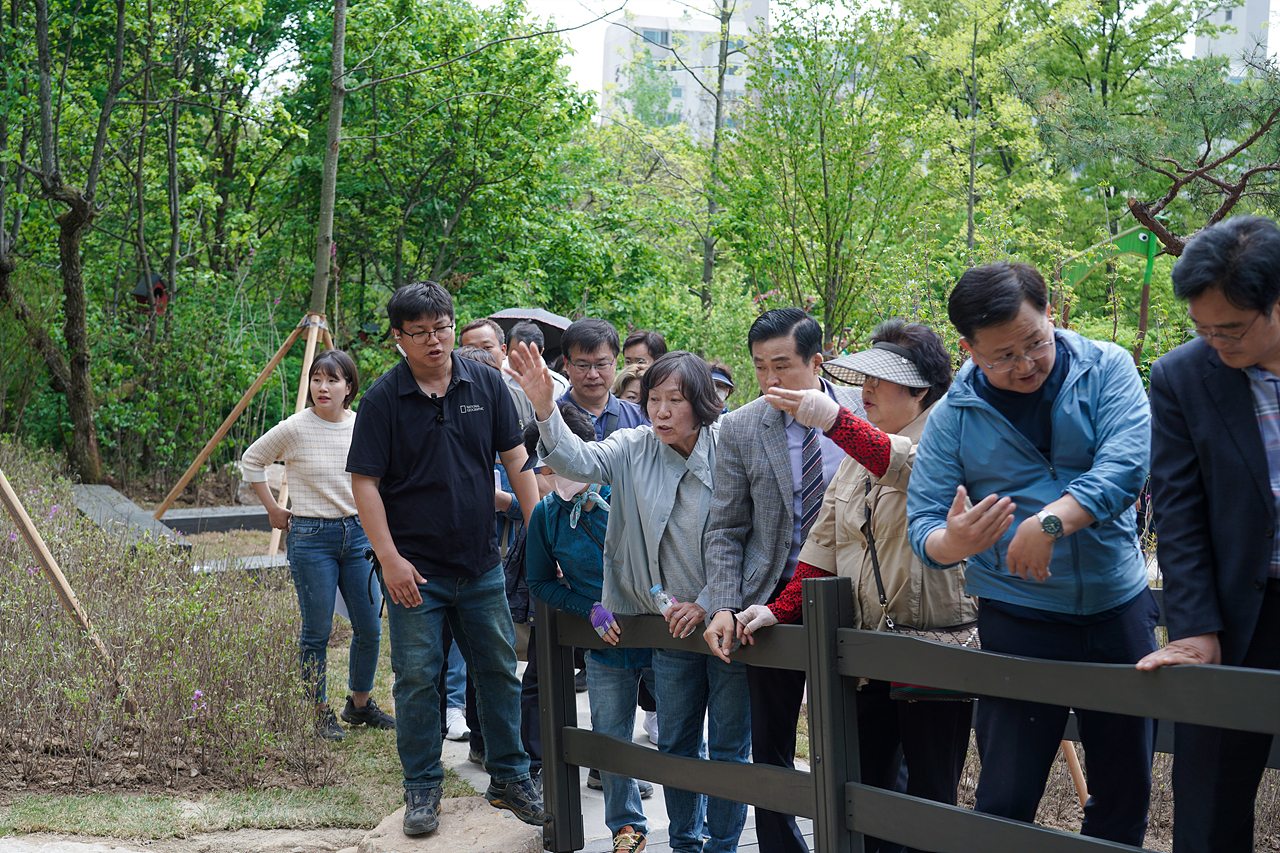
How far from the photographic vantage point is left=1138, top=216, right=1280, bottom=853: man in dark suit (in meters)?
2.00

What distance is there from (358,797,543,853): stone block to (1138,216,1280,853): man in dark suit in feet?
7.24

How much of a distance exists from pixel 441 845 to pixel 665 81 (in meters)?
37.6

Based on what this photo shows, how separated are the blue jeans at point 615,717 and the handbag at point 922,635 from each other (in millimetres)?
1122

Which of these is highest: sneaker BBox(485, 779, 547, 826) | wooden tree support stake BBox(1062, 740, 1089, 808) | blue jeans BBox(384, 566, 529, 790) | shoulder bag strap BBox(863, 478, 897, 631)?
shoulder bag strap BBox(863, 478, 897, 631)

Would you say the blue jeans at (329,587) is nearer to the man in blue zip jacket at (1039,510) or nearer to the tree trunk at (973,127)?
the man in blue zip jacket at (1039,510)

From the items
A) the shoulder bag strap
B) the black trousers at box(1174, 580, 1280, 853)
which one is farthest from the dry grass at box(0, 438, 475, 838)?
the black trousers at box(1174, 580, 1280, 853)

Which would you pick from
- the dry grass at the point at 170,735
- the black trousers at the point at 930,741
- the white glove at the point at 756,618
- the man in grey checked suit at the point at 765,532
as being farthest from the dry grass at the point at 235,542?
the black trousers at the point at 930,741

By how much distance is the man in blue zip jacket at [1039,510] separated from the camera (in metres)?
2.29

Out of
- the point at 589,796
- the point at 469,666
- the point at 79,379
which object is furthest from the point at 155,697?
the point at 79,379

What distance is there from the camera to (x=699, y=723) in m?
3.37

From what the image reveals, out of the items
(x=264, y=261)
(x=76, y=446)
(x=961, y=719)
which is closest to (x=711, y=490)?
(x=961, y=719)

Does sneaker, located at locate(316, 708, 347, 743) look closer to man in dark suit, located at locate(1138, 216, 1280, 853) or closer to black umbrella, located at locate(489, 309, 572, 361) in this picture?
black umbrella, located at locate(489, 309, 572, 361)

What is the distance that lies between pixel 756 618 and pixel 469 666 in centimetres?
161

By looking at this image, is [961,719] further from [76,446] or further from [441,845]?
[76,446]
